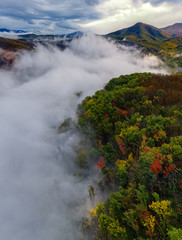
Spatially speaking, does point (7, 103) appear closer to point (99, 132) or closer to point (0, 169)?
point (0, 169)

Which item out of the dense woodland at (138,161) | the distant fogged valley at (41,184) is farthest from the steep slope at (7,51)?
the dense woodland at (138,161)

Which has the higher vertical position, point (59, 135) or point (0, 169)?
point (59, 135)

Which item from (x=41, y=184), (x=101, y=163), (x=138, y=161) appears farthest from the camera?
(x=41, y=184)

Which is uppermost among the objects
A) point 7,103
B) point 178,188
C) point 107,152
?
point 178,188

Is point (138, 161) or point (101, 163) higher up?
point (138, 161)

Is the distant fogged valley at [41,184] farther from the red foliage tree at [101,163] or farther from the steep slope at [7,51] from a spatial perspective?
the steep slope at [7,51]

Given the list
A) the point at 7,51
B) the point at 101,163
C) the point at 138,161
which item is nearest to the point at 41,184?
the point at 101,163

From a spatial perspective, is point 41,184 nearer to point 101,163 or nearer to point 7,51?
point 101,163

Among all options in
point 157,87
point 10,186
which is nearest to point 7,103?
point 10,186

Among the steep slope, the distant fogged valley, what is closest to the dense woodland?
the distant fogged valley
